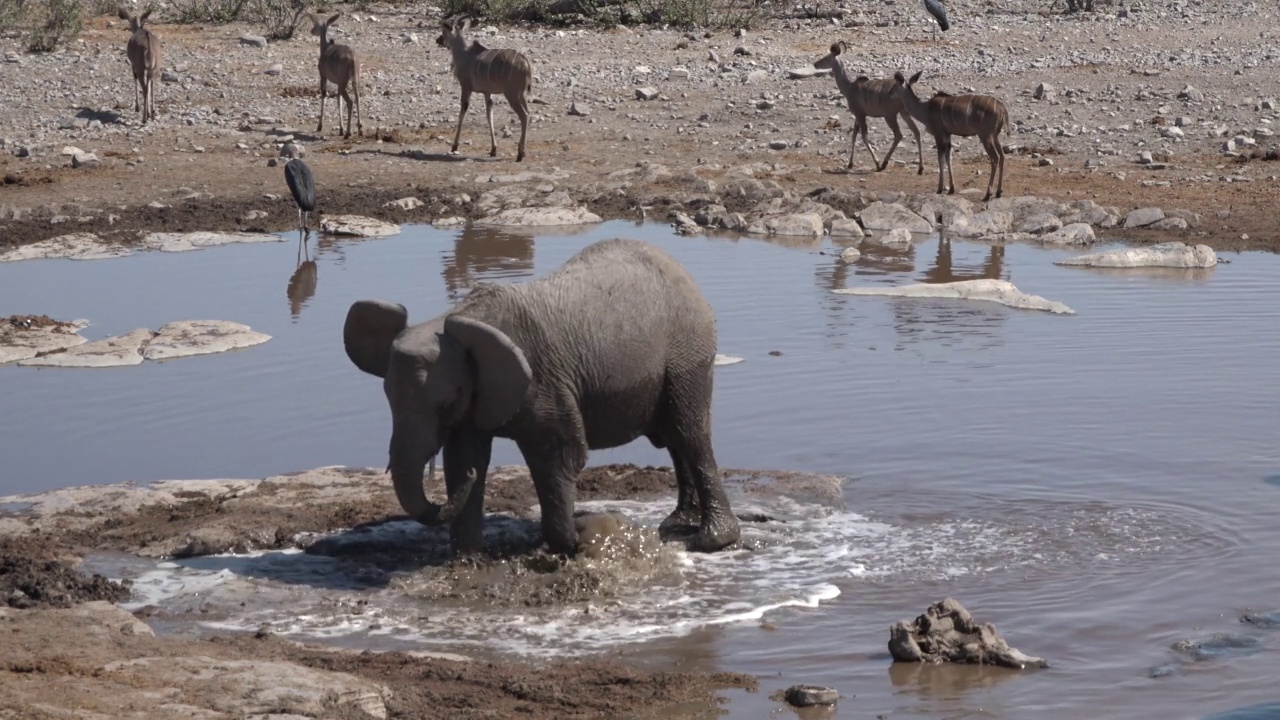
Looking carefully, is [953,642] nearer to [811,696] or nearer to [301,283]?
[811,696]

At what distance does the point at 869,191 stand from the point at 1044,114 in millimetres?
4835

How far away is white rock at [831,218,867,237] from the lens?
18.2 metres

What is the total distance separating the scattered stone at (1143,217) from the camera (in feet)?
58.7

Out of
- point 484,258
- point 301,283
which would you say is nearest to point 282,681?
point 301,283

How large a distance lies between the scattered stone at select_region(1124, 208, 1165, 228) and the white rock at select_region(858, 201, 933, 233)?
208 cm

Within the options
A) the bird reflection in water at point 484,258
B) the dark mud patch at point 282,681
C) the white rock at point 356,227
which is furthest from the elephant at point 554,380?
the white rock at point 356,227

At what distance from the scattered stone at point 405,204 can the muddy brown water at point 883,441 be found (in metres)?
1.78

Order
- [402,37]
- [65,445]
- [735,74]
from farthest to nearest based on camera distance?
1. [402,37]
2. [735,74]
3. [65,445]

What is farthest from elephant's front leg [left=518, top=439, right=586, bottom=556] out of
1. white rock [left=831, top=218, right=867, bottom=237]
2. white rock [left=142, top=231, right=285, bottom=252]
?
white rock [left=831, top=218, right=867, bottom=237]

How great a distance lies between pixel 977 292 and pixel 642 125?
32.0ft

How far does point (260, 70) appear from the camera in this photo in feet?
86.0

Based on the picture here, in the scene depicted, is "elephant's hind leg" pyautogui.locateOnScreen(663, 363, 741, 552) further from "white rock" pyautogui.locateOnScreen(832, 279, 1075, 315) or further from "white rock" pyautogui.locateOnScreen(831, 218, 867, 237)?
"white rock" pyautogui.locateOnScreen(831, 218, 867, 237)

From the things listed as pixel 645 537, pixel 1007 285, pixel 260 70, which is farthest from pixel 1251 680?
pixel 260 70

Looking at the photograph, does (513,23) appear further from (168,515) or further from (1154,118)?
(168,515)
